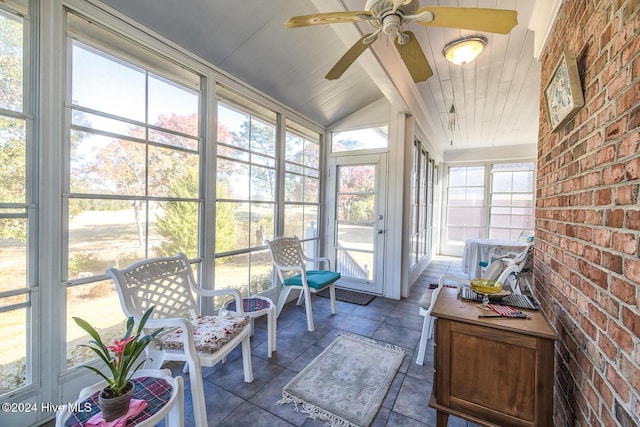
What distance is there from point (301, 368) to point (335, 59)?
2.86 m

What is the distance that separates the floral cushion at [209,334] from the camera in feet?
5.04

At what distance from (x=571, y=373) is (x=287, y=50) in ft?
9.49

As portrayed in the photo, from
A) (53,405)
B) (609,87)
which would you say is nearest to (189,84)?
(53,405)

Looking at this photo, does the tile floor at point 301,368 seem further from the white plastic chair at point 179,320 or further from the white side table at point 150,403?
the white side table at point 150,403

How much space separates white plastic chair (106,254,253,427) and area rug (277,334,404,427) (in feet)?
1.38

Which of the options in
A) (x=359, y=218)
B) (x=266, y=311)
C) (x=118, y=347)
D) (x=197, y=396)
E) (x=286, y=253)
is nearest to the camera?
(x=118, y=347)

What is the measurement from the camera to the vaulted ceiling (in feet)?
6.13

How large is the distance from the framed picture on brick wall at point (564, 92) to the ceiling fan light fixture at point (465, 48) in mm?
968

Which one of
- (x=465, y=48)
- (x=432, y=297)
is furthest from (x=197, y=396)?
(x=465, y=48)

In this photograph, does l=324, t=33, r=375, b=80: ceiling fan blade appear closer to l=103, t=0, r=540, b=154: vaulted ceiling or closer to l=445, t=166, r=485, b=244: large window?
l=103, t=0, r=540, b=154: vaulted ceiling

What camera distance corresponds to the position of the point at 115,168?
5.90 feet

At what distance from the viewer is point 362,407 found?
1667mm

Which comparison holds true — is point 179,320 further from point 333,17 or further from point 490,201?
point 490,201

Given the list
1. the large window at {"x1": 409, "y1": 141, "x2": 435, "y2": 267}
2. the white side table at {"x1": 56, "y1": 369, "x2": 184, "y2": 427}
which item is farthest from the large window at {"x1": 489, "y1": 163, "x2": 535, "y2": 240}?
the white side table at {"x1": 56, "y1": 369, "x2": 184, "y2": 427}
